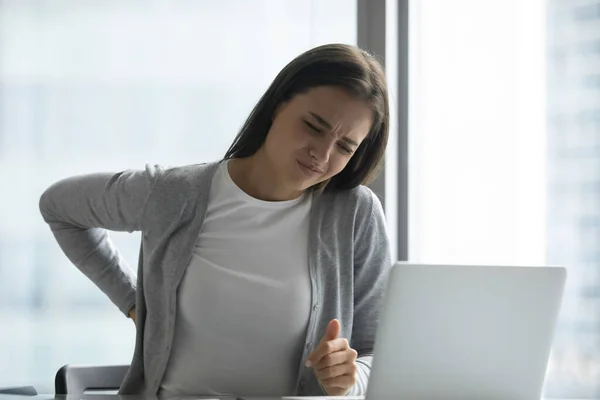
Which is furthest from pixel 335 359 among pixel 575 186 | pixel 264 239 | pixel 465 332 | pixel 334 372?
pixel 575 186

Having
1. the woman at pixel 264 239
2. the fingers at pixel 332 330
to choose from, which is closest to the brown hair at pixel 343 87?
the woman at pixel 264 239

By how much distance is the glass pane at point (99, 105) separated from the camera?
2.67 meters

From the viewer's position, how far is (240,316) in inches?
66.5

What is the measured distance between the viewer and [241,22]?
2.84 m

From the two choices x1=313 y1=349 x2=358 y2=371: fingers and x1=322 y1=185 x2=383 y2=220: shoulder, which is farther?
x1=322 y1=185 x2=383 y2=220: shoulder

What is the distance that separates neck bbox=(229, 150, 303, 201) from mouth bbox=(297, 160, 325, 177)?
0.44ft

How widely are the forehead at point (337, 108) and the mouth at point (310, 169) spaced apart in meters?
0.08

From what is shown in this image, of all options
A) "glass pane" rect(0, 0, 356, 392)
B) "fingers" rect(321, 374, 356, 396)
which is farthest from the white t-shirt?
"glass pane" rect(0, 0, 356, 392)

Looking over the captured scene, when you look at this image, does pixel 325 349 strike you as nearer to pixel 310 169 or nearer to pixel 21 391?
pixel 310 169

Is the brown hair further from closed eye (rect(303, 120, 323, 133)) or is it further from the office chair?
the office chair

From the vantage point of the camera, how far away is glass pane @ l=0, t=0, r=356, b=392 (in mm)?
2674

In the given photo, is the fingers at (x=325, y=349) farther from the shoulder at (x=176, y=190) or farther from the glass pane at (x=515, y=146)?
the glass pane at (x=515, y=146)

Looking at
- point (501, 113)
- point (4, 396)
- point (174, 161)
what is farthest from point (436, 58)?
point (4, 396)

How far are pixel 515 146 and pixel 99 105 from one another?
4.14ft
